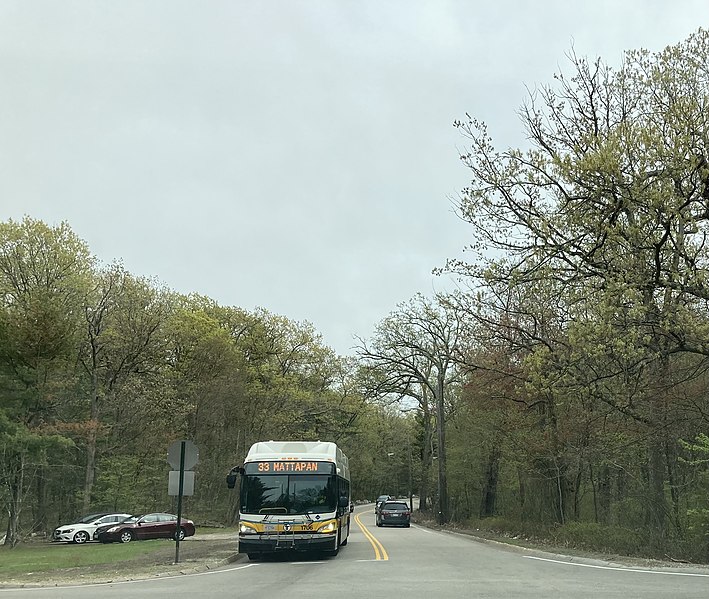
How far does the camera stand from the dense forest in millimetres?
16328

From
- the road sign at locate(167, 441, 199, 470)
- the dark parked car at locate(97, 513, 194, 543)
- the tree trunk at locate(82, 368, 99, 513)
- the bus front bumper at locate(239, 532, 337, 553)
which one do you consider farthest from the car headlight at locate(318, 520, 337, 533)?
the tree trunk at locate(82, 368, 99, 513)

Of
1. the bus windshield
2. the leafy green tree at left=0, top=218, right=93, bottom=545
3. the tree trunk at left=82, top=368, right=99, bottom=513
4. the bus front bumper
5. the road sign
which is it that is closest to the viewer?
the road sign

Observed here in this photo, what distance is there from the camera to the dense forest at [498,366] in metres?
16.3

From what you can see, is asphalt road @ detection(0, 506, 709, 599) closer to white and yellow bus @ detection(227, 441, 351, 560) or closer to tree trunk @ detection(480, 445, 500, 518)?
white and yellow bus @ detection(227, 441, 351, 560)

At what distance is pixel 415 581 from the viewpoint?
13406 millimetres

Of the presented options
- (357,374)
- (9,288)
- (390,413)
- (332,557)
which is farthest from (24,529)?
(390,413)

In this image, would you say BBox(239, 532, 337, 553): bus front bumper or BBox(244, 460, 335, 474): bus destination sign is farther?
BBox(244, 460, 335, 474): bus destination sign

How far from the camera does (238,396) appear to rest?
43938 mm

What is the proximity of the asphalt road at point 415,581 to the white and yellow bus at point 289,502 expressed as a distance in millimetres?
581

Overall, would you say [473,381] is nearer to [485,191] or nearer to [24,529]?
[485,191]

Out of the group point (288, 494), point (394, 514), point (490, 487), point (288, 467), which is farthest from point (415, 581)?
point (394, 514)

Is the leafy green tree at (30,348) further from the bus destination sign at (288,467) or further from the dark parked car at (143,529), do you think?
the bus destination sign at (288,467)

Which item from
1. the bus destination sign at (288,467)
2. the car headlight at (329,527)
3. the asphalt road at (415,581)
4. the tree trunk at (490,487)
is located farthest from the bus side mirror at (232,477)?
the tree trunk at (490,487)

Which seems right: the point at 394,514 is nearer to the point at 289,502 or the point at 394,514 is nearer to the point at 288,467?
the point at 288,467
